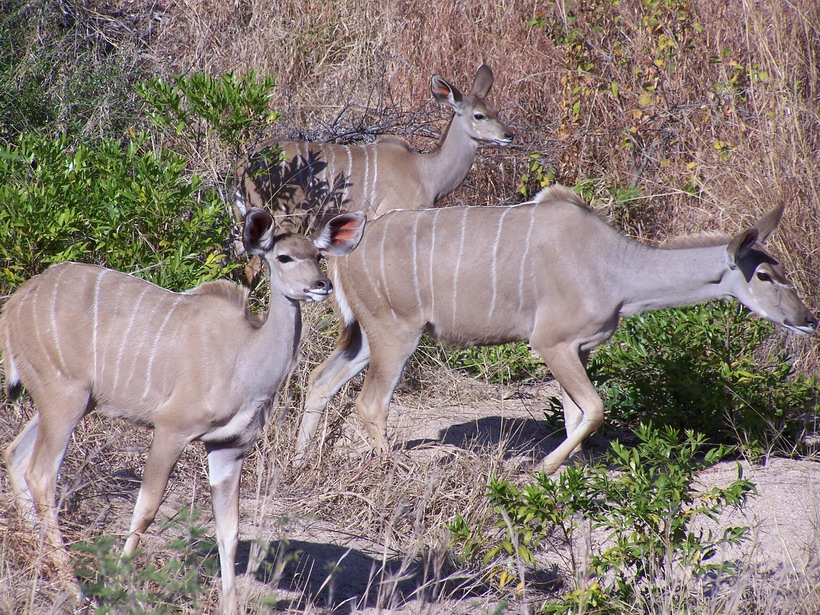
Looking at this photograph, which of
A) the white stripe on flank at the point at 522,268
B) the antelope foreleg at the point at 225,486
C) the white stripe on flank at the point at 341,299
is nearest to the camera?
the antelope foreleg at the point at 225,486

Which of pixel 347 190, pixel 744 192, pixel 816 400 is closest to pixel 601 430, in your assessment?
pixel 816 400

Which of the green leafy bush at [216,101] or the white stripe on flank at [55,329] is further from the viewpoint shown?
the green leafy bush at [216,101]

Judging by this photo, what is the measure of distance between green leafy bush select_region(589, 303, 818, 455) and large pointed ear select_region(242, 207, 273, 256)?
2.45 meters

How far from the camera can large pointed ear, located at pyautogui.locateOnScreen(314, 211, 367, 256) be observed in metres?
3.29

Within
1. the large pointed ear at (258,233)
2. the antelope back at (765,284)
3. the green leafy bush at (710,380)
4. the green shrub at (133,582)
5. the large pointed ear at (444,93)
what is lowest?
the green leafy bush at (710,380)

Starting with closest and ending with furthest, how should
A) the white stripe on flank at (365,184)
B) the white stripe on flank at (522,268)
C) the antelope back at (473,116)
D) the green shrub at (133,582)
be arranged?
the green shrub at (133,582)
the white stripe on flank at (522,268)
the white stripe on flank at (365,184)
the antelope back at (473,116)

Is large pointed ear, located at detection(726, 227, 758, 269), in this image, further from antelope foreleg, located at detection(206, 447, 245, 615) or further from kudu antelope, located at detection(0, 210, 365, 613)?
antelope foreleg, located at detection(206, 447, 245, 615)

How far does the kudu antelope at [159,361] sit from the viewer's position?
314cm

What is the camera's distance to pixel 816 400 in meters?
5.07

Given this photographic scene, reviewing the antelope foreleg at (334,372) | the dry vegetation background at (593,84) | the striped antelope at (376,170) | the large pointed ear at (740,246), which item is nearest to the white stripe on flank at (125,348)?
the antelope foreleg at (334,372)

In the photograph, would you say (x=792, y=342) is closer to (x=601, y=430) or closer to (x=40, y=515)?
(x=601, y=430)

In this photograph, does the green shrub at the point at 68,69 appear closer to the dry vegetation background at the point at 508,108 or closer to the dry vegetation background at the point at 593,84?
the dry vegetation background at the point at 508,108

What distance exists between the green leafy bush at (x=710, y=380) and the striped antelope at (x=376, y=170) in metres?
2.07

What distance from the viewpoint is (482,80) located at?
709 cm
